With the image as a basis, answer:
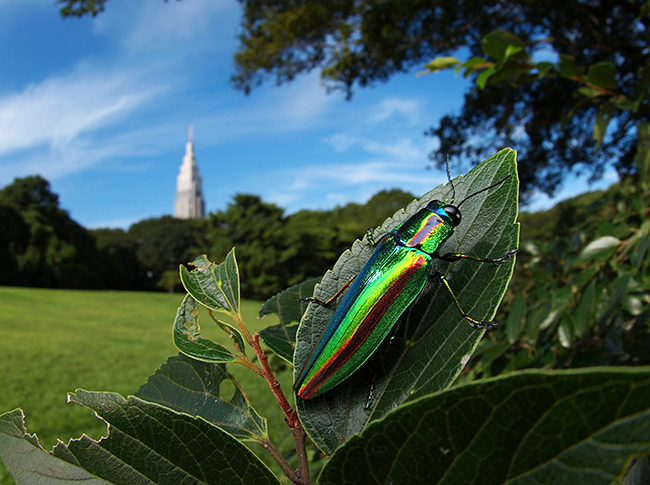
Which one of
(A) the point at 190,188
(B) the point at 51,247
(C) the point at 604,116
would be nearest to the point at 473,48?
(C) the point at 604,116

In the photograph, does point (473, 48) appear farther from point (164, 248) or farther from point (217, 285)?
point (164, 248)

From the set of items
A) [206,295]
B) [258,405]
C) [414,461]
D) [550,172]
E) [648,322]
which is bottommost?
[258,405]

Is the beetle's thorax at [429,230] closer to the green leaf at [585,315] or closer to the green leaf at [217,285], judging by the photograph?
the green leaf at [217,285]

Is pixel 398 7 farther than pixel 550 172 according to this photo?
No

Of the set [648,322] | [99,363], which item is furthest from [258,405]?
[648,322]

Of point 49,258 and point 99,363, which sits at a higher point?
point 49,258

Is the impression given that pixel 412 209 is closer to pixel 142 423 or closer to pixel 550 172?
pixel 142 423

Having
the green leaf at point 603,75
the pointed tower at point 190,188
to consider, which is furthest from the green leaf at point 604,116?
the pointed tower at point 190,188
